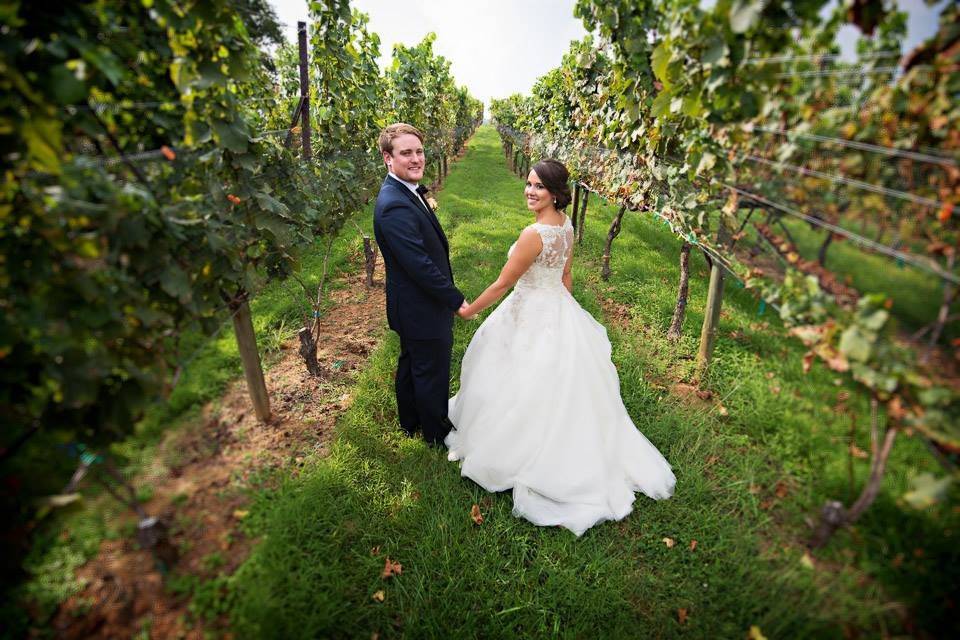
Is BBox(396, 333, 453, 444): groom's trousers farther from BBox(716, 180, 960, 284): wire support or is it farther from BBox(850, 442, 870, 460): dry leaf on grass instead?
BBox(850, 442, 870, 460): dry leaf on grass

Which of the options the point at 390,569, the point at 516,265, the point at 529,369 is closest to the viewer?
the point at 390,569

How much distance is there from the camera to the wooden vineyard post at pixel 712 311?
313cm

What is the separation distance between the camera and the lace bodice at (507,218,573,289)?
2.80m

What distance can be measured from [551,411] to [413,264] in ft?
4.41

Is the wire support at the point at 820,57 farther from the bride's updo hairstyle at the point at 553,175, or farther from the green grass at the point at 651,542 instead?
the green grass at the point at 651,542

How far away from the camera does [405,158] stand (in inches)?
108

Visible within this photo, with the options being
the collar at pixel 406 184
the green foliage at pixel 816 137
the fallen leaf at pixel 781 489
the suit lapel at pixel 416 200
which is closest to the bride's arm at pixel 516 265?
the suit lapel at pixel 416 200

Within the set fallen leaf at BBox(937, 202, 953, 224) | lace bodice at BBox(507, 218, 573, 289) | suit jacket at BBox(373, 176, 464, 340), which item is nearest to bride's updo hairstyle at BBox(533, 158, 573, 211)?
lace bodice at BBox(507, 218, 573, 289)

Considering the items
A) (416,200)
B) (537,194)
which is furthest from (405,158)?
(537,194)

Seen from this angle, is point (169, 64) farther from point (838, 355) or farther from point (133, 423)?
point (838, 355)

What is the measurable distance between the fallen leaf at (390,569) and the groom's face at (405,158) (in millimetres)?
2355

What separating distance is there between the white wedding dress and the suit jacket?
22.3 inches

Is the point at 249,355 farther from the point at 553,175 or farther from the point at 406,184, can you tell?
the point at 553,175

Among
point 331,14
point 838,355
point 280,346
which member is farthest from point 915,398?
point 331,14
